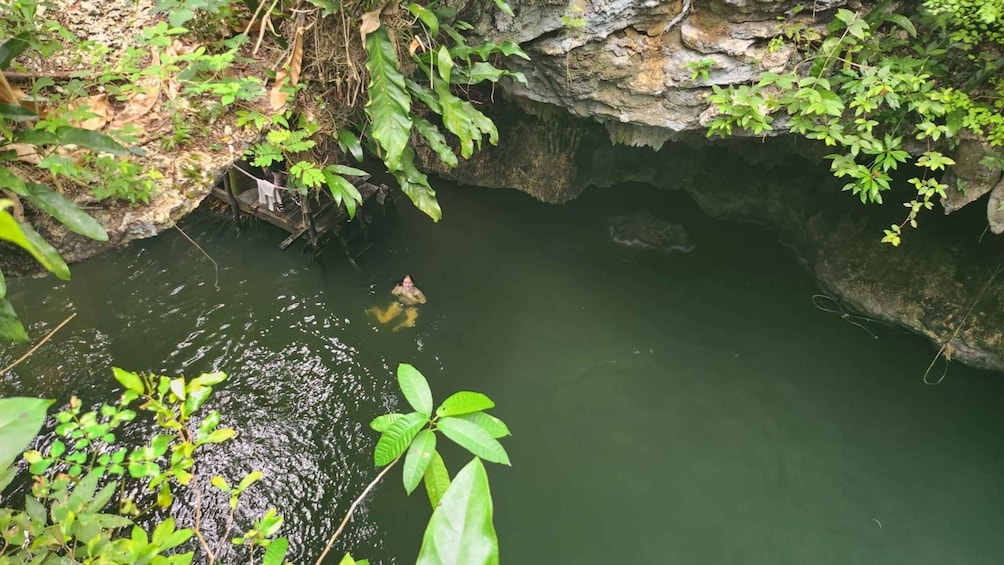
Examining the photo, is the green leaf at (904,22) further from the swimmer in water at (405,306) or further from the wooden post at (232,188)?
the wooden post at (232,188)

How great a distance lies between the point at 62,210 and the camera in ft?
8.38

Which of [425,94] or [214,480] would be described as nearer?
[214,480]

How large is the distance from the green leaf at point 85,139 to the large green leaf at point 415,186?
5.97 ft

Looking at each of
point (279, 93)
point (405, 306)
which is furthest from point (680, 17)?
point (405, 306)

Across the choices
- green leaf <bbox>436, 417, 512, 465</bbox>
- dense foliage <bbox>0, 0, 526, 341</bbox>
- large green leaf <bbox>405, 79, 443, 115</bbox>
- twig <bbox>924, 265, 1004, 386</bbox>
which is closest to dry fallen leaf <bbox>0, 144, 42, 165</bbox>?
dense foliage <bbox>0, 0, 526, 341</bbox>

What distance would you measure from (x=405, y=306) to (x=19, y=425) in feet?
16.6

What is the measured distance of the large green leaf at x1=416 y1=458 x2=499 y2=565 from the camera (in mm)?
889

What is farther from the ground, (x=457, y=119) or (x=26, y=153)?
(x=457, y=119)

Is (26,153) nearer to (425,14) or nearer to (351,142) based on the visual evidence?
(351,142)

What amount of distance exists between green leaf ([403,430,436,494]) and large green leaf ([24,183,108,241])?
206 centimetres

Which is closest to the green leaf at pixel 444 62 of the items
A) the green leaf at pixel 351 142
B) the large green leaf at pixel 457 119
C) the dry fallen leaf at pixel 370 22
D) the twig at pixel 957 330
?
the large green leaf at pixel 457 119

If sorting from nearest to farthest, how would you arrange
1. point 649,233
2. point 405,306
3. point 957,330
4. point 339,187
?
point 339,187 < point 957,330 < point 405,306 < point 649,233

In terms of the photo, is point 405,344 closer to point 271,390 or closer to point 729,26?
point 271,390

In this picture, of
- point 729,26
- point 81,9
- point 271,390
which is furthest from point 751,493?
point 81,9
